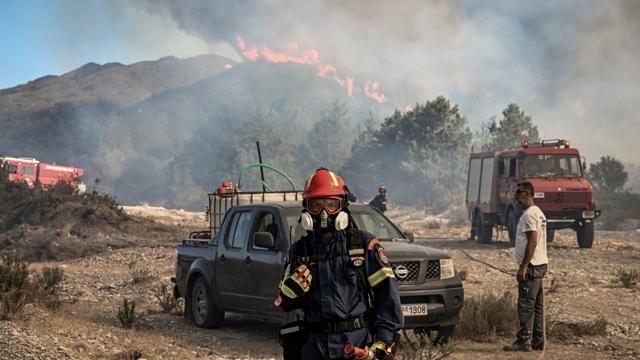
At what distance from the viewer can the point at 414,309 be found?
8.49m

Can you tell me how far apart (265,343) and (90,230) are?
65.0ft

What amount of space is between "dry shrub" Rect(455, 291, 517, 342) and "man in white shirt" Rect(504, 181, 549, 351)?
97 cm

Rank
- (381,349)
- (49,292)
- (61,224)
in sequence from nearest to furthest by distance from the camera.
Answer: (381,349)
(49,292)
(61,224)

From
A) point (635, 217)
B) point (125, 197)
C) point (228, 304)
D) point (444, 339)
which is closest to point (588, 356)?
point (444, 339)

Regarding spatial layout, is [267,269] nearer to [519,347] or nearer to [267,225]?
[267,225]

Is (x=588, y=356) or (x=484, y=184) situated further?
(x=484, y=184)

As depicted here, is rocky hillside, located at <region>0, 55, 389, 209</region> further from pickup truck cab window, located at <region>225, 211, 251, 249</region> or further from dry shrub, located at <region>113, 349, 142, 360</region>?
dry shrub, located at <region>113, 349, 142, 360</region>

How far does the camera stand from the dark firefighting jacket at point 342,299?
161 inches

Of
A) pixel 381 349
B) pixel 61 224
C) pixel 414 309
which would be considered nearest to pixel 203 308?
pixel 414 309

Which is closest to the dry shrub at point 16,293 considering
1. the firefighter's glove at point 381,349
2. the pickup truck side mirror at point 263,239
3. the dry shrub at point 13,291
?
the dry shrub at point 13,291

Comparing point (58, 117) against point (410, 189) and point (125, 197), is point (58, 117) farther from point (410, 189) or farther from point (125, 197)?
point (410, 189)

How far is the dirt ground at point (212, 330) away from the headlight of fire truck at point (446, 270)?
31.3 inches

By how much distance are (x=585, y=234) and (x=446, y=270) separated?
14.7 m

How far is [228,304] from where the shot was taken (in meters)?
10.0
